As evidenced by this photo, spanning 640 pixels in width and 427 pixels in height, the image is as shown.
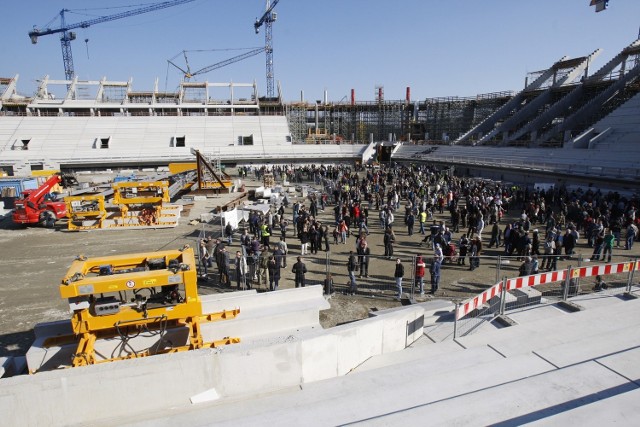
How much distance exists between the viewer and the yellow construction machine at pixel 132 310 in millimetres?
5555

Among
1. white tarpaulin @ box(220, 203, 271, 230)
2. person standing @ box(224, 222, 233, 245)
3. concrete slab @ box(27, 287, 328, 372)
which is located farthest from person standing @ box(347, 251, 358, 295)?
white tarpaulin @ box(220, 203, 271, 230)

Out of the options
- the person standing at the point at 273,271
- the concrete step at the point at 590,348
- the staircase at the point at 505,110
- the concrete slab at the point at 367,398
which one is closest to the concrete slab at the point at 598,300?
the concrete step at the point at 590,348

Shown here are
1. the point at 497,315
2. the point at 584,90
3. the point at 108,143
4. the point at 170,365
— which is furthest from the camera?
the point at 108,143

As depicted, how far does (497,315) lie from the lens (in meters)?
7.17

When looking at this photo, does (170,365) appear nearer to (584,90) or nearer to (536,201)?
(536,201)

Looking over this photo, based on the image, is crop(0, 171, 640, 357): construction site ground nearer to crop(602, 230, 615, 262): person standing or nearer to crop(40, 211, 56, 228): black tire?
crop(40, 211, 56, 228): black tire

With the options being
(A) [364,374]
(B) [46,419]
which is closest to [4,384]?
(B) [46,419]

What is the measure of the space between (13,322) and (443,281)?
406 inches

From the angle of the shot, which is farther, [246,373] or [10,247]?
[10,247]

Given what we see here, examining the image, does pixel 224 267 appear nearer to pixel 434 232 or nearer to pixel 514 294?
pixel 434 232

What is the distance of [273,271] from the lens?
10.0m

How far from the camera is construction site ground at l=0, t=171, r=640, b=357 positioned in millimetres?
8820

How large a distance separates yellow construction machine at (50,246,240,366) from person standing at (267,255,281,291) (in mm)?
3463

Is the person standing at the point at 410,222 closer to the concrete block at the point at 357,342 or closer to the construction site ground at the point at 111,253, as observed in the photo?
the construction site ground at the point at 111,253
